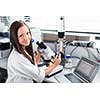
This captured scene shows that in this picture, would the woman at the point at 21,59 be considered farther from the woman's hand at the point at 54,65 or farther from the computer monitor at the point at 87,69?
the computer monitor at the point at 87,69

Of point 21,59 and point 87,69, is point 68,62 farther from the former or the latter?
point 21,59

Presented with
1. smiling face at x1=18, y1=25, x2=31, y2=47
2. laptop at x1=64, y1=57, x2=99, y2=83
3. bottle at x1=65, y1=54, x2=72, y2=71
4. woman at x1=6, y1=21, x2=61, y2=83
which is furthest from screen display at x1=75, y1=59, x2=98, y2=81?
smiling face at x1=18, y1=25, x2=31, y2=47

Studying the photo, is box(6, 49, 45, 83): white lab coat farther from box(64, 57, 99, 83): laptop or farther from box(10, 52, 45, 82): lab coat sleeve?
box(64, 57, 99, 83): laptop

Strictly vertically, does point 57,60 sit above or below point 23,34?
below

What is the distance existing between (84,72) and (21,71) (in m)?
0.43

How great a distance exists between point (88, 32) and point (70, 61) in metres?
0.27

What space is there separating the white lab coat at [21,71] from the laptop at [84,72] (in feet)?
0.70

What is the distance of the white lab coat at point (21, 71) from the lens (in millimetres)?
1239

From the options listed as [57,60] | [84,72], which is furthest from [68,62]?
[84,72]

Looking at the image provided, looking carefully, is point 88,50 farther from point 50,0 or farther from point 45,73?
point 50,0

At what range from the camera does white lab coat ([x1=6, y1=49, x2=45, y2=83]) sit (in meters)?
1.24

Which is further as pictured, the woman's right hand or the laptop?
the woman's right hand

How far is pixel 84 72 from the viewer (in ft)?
4.34

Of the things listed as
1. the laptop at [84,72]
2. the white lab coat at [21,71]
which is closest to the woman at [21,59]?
the white lab coat at [21,71]
